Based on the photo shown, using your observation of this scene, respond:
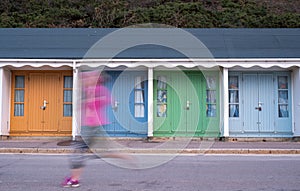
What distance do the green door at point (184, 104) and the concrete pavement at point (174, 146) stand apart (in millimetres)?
582

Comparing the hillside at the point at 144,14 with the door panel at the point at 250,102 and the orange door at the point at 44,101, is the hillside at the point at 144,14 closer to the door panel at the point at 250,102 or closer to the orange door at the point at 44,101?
the orange door at the point at 44,101

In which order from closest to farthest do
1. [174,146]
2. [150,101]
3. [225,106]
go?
[174,146], [225,106], [150,101]

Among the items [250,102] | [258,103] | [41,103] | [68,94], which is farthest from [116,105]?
[258,103]

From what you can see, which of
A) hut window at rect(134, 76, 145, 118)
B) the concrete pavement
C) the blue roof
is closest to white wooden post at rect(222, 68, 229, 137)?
the concrete pavement

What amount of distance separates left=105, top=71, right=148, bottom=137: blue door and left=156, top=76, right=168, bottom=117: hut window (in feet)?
1.58

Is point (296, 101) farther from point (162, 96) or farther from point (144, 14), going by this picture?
point (144, 14)

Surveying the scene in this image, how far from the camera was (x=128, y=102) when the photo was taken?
16.3 metres

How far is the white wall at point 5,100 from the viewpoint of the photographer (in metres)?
15.6

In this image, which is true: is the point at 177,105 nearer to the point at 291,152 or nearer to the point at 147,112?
the point at 147,112

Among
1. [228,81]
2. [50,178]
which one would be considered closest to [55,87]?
[228,81]

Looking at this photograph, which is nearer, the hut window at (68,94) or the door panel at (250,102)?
the door panel at (250,102)

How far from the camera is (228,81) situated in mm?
16250

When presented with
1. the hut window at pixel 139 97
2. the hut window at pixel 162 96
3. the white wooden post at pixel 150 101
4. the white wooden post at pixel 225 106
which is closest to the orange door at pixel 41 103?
the hut window at pixel 139 97

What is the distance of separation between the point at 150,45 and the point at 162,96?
1.99 meters
